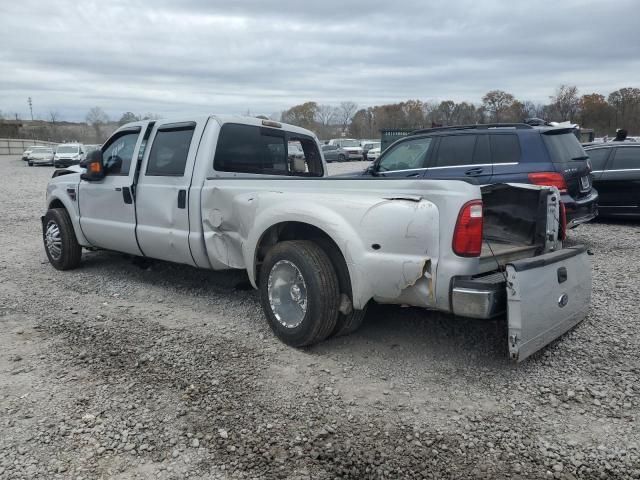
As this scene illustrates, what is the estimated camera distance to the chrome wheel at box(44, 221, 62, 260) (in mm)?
7004

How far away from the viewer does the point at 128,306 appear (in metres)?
5.54

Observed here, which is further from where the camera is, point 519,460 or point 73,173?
point 73,173

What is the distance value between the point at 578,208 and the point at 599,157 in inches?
136

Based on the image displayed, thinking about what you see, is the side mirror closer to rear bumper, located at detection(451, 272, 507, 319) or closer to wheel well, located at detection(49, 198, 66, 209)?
wheel well, located at detection(49, 198, 66, 209)

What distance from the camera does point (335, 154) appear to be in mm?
39500

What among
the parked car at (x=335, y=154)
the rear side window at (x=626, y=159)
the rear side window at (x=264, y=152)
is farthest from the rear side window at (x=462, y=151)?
the parked car at (x=335, y=154)

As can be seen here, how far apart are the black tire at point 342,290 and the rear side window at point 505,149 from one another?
13.3 ft

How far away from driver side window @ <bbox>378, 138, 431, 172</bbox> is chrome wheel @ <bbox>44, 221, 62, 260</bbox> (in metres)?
4.68

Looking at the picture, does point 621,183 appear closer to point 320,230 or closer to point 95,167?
point 320,230

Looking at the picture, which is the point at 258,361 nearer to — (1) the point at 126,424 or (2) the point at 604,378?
(1) the point at 126,424

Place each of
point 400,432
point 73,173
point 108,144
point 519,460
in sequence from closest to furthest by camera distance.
Answer: point 519,460 → point 400,432 → point 108,144 → point 73,173

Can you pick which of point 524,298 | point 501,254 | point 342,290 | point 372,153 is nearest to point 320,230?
point 342,290

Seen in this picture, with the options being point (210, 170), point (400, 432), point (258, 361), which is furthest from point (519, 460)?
point (210, 170)

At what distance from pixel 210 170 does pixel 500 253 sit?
273 centimetres
